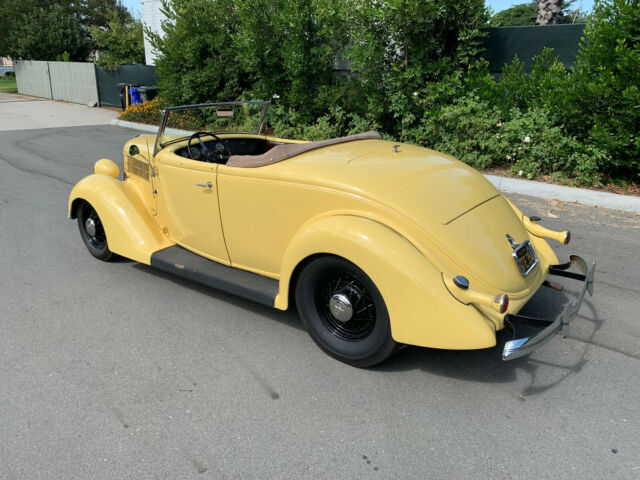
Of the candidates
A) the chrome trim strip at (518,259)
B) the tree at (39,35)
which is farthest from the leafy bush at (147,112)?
the tree at (39,35)

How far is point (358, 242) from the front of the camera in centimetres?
265

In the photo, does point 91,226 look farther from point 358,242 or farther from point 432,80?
point 432,80

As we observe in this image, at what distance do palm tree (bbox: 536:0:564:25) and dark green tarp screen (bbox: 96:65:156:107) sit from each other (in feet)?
42.7

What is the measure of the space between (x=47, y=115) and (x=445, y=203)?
59.1ft

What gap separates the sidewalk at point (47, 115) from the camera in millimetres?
14602

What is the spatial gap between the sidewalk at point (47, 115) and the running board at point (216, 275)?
12.6m

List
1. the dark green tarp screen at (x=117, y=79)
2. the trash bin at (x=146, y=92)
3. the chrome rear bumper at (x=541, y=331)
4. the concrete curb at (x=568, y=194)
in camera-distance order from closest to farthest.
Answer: the chrome rear bumper at (x=541, y=331) → the concrete curb at (x=568, y=194) → the trash bin at (x=146, y=92) → the dark green tarp screen at (x=117, y=79)

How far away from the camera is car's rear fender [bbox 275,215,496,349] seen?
249 centimetres

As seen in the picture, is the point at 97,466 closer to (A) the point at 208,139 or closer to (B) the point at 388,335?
(B) the point at 388,335

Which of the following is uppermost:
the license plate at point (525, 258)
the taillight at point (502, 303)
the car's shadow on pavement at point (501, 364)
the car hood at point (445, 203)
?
the car hood at point (445, 203)

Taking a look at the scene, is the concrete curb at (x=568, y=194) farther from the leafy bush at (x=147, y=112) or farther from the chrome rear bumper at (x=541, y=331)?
the leafy bush at (x=147, y=112)

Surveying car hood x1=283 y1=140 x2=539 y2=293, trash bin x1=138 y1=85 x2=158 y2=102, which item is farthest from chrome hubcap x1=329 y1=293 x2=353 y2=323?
trash bin x1=138 y1=85 x2=158 y2=102

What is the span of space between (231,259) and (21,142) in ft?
33.7

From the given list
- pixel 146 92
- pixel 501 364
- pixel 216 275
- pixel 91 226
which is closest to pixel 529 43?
pixel 501 364
